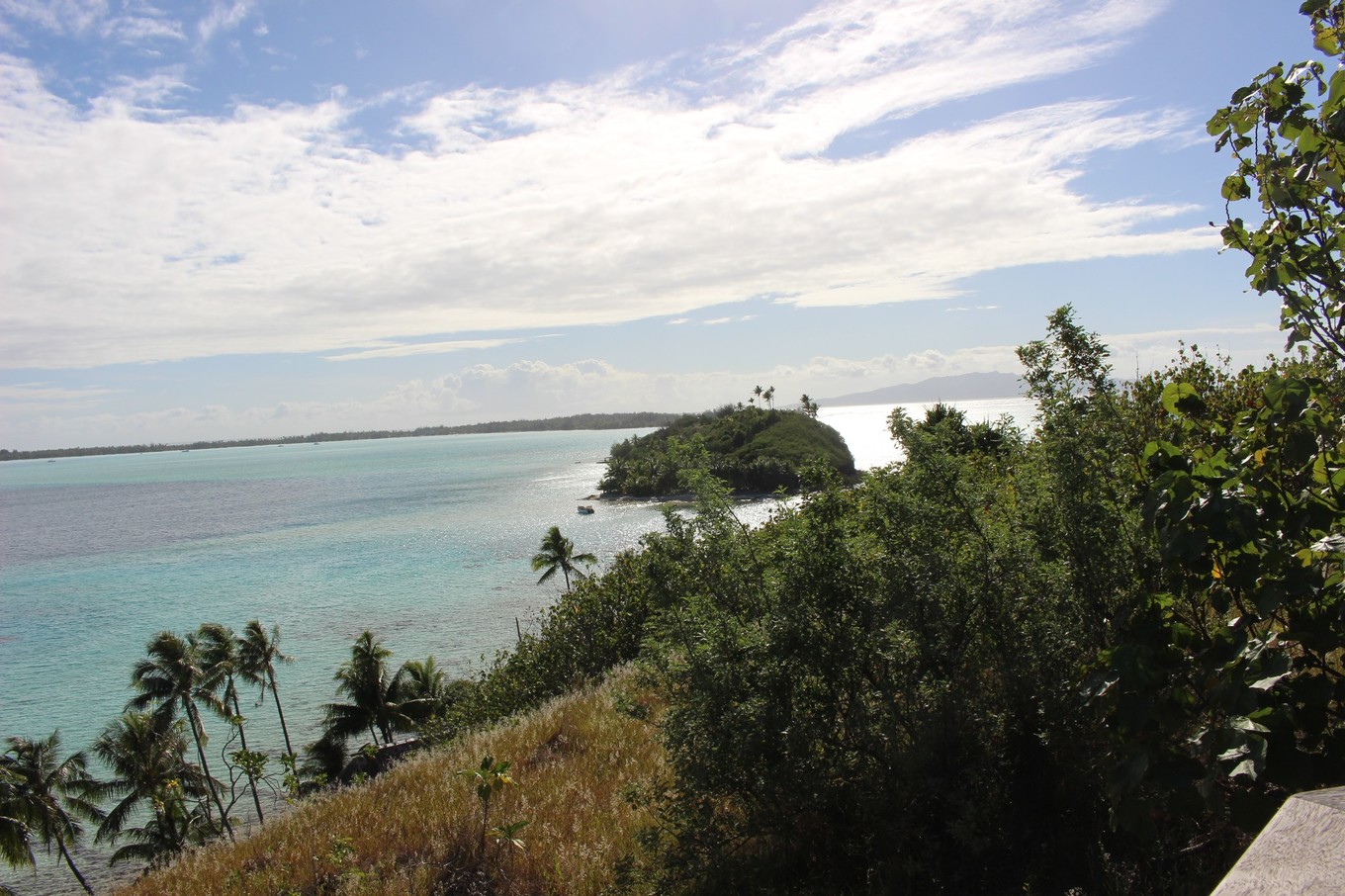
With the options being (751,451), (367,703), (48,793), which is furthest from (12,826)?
(751,451)

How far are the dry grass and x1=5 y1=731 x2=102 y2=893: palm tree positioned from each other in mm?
18976

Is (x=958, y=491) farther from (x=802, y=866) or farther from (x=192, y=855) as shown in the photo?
(x=192, y=855)

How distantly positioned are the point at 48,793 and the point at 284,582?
39.4 m

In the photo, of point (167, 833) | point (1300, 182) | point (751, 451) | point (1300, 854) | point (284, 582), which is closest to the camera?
point (1300, 854)

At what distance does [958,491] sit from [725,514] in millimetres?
1694

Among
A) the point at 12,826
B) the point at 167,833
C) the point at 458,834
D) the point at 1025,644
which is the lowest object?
the point at 167,833

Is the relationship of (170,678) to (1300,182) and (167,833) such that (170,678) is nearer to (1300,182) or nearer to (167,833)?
(167,833)

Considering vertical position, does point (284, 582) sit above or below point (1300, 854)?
below

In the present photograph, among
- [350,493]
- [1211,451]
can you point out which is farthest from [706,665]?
[350,493]

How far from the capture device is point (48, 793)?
2491cm

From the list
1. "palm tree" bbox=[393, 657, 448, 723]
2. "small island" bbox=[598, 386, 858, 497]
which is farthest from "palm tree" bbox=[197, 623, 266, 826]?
"small island" bbox=[598, 386, 858, 497]

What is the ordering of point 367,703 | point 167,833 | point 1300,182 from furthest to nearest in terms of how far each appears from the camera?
point 367,703 < point 167,833 < point 1300,182

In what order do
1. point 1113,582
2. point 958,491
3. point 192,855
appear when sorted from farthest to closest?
point 192,855 < point 958,491 < point 1113,582

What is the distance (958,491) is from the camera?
19.1ft
